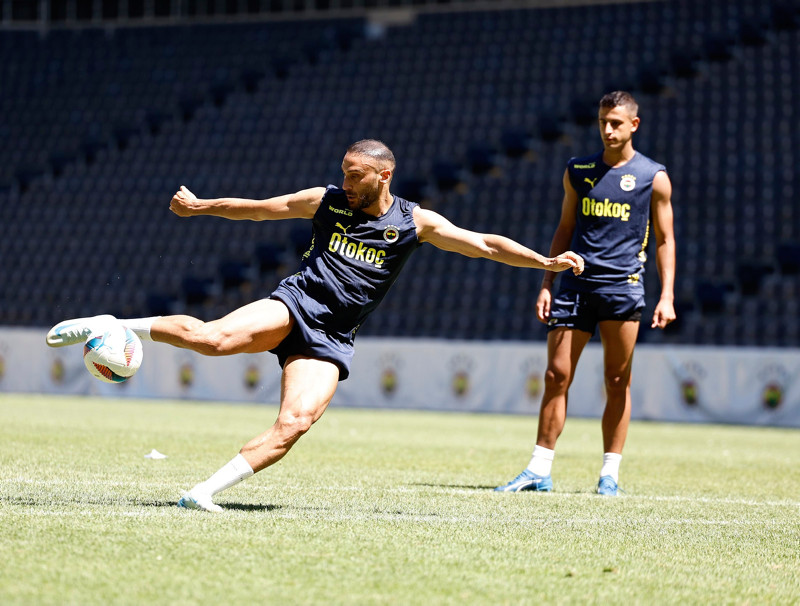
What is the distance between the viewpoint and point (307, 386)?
16.2ft

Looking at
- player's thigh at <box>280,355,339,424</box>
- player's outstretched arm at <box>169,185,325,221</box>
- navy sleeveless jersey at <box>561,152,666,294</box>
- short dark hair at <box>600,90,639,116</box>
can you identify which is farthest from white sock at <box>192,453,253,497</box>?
short dark hair at <box>600,90,639,116</box>

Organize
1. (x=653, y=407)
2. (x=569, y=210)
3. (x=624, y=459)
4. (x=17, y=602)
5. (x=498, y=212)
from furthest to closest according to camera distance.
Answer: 1. (x=498, y=212)
2. (x=653, y=407)
3. (x=624, y=459)
4. (x=569, y=210)
5. (x=17, y=602)

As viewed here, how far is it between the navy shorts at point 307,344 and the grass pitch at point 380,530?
69 cm

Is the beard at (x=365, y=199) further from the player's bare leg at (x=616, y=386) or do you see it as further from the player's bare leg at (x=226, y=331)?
the player's bare leg at (x=616, y=386)

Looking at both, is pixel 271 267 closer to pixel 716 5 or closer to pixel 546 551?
pixel 716 5

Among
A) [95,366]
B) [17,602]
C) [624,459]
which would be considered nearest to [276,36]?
[624,459]

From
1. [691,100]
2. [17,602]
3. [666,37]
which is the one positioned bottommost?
[17,602]

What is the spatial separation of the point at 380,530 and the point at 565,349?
2.43 m

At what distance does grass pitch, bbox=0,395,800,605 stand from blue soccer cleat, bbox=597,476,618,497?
0.31 ft

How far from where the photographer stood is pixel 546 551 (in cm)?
408

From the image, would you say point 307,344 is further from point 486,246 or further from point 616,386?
point 616,386

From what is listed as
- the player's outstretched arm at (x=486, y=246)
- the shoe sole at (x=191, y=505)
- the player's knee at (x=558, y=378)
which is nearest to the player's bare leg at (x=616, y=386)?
the player's knee at (x=558, y=378)

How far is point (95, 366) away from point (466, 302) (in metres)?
15.3

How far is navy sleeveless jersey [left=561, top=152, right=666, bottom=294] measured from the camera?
6414 mm
